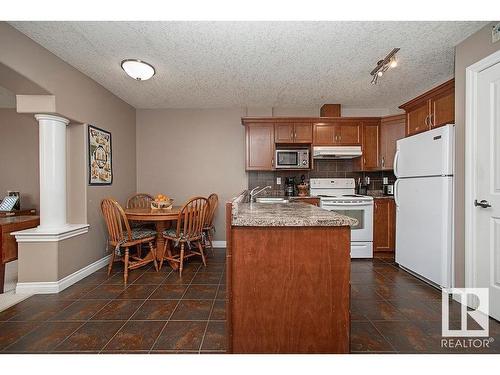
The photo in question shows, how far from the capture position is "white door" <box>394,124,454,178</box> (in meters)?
2.33

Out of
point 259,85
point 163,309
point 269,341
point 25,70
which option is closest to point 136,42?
point 25,70

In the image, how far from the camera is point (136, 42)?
Result: 2.23 m

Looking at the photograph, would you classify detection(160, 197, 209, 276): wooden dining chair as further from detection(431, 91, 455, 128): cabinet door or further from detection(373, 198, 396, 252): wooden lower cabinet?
detection(431, 91, 455, 128): cabinet door

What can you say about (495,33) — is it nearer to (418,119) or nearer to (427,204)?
(418,119)

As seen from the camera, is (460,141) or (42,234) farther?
(42,234)

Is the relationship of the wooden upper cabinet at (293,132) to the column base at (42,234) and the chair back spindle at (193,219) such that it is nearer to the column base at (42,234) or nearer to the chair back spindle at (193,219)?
the chair back spindle at (193,219)

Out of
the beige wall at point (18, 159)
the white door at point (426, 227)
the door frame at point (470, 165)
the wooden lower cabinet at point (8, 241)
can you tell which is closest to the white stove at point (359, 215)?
the white door at point (426, 227)

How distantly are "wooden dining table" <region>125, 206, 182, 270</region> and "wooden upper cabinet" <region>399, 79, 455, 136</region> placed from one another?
3022 millimetres

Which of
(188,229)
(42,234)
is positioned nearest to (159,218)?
(188,229)

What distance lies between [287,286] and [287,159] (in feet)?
9.37

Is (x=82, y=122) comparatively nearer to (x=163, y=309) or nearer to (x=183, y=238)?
(x=183, y=238)

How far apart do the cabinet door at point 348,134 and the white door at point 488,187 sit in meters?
1.96

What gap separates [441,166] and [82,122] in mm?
3874

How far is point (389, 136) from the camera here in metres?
3.83
